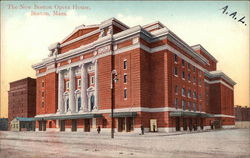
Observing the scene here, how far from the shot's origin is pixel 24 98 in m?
88.8

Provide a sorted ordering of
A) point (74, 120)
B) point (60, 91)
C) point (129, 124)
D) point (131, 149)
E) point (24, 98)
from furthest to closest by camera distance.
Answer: point (24, 98) < point (60, 91) < point (74, 120) < point (129, 124) < point (131, 149)

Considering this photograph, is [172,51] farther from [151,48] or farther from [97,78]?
[97,78]

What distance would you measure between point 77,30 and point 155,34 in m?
21.4

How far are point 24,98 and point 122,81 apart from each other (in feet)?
184

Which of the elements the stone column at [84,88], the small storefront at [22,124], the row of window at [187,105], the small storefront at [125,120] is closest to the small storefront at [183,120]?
the row of window at [187,105]

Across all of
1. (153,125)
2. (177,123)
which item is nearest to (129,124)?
(153,125)

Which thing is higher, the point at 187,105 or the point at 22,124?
the point at 187,105

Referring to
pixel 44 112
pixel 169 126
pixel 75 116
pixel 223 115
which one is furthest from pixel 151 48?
pixel 223 115

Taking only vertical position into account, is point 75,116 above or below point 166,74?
below

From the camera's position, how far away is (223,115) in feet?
235

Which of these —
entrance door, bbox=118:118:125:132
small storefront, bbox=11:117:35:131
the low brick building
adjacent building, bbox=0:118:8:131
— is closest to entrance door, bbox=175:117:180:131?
entrance door, bbox=118:118:125:132

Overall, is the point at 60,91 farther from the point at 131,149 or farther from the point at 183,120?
the point at 131,149

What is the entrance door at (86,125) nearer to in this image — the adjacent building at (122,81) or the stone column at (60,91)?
the adjacent building at (122,81)

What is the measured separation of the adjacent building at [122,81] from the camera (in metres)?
43.1
